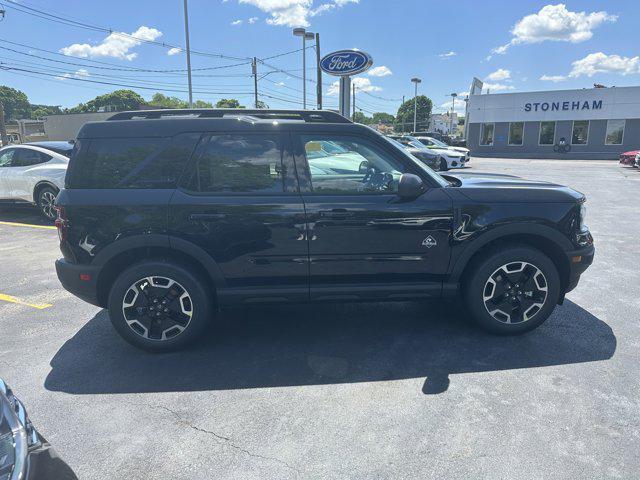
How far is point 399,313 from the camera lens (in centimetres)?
448

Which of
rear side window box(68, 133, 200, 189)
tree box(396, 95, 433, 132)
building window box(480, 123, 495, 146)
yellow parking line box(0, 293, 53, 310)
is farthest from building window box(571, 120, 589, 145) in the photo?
tree box(396, 95, 433, 132)

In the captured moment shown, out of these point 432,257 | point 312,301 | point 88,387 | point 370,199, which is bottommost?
point 88,387

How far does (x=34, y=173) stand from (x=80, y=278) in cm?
725

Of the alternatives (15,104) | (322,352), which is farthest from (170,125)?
(15,104)

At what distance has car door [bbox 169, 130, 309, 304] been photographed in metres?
3.50

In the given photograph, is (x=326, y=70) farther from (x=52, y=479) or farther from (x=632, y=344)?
(x=52, y=479)

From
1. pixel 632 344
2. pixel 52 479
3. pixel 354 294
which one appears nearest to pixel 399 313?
pixel 354 294

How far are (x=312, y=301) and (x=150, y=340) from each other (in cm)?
137

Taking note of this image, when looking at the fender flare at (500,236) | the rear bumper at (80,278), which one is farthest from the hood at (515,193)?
the rear bumper at (80,278)

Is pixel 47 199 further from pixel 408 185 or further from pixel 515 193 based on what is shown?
pixel 515 193

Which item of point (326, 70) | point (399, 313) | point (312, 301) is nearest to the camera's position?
point (312, 301)

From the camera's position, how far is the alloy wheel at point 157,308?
3604mm

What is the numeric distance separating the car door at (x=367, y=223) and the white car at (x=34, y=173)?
25.3 ft

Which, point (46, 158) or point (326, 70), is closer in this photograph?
point (46, 158)
